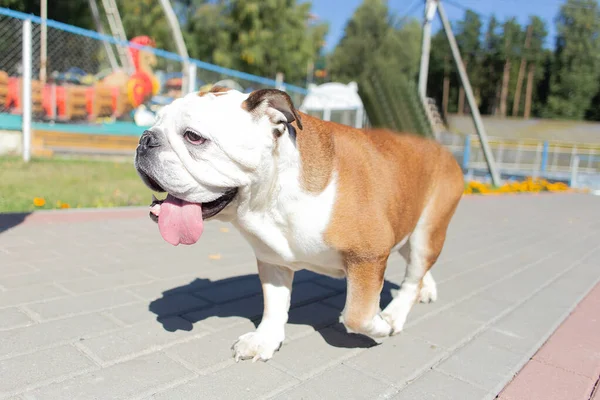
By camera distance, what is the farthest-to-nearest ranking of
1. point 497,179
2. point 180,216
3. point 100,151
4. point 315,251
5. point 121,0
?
point 121,0 → point 497,179 → point 100,151 → point 315,251 → point 180,216

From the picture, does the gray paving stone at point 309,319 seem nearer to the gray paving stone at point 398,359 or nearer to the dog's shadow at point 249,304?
the dog's shadow at point 249,304

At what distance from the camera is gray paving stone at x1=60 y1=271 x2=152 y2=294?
3.56 meters

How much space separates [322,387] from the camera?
7.83ft

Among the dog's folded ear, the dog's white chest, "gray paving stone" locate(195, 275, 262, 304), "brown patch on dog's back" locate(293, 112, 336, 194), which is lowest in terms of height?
"gray paving stone" locate(195, 275, 262, 304)

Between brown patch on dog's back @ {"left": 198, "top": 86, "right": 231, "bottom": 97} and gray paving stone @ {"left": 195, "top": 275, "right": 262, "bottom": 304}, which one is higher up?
brown patch on dog's back @ {"left": 198, "top": 86, "right": 231, "bottom": 97}

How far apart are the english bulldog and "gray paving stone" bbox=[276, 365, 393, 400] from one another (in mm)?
257

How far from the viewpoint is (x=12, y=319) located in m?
2.92

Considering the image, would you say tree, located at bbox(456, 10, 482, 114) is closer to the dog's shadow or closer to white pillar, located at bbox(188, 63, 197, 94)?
white pillar, located at bbox(188, 63, 197, 94)

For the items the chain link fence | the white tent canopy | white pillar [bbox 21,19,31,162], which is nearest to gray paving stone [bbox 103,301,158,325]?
white pillar [bbox 21,19,31,162]

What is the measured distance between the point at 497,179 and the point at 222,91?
1348 centimetres

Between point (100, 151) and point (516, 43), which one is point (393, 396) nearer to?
point (100, 151)

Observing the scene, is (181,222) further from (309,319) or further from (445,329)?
(445,329)

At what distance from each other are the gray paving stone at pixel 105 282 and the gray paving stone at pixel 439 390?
220 centimetres

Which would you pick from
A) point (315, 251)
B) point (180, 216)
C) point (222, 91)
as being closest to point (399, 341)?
point (315, 251)
